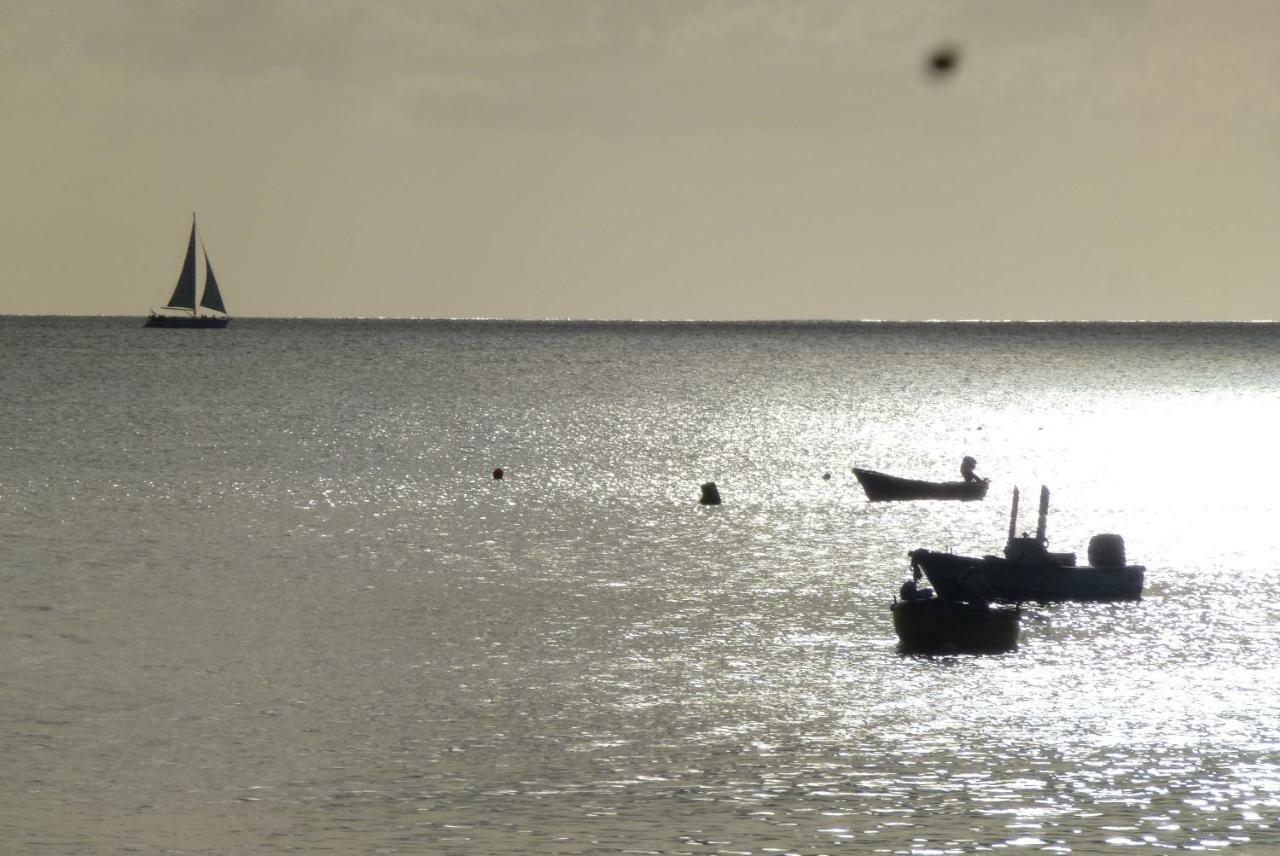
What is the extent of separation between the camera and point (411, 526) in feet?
173

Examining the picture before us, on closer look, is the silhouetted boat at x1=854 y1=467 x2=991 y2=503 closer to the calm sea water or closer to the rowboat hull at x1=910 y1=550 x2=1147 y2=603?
the calm sea water

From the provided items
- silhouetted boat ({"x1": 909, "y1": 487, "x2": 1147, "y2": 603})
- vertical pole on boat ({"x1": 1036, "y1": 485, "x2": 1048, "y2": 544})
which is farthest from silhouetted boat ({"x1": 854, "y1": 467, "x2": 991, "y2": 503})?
silhouetted boat ({"x1": 909, "y1": 487, "x2": 1147, "y2": 603})

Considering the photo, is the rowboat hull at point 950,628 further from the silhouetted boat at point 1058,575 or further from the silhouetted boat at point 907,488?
the silhouetted boat at point 907,488

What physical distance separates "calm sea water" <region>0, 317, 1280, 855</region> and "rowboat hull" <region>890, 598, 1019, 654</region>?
0.63 meters

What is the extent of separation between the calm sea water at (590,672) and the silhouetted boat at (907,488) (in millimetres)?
886

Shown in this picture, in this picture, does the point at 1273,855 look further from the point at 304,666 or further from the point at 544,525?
the point at 544,525

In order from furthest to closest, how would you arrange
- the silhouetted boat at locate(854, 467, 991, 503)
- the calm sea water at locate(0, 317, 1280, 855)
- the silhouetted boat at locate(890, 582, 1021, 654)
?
1. the silhouetted boat at locate(854, 467, 991, 503)
2. the silhouetted boat at locate(890, 582, 1021, 654)
3. the calm sea water at locate(0, 317, 1280, 855)

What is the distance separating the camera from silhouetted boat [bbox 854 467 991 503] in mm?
62625

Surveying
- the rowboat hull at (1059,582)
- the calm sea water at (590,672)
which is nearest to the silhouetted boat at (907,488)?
the calm sea water at (590,672)

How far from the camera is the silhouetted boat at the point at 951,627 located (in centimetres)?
3200

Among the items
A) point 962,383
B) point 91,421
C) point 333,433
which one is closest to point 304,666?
point 333,433

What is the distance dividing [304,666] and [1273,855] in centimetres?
1728

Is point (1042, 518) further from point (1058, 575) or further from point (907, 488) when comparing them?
point (907, 488)

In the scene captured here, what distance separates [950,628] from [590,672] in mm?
6928
